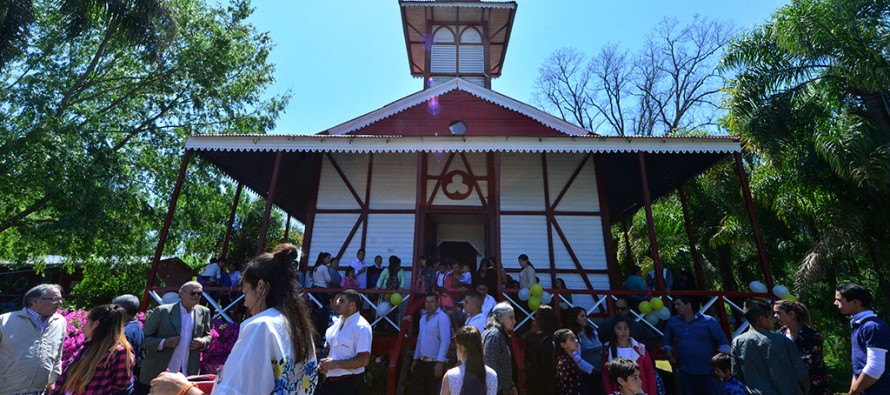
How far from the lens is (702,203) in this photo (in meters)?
17.7

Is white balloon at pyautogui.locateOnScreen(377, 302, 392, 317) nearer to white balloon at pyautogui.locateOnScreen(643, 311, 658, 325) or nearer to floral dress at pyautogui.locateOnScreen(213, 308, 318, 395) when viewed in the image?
white balloon at pyautogui.locateOnScreen(643, 311, 658, 325)

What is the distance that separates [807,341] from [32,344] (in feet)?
24.3

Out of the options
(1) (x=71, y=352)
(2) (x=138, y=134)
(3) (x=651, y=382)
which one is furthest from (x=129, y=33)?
(3) (x=651, y=382)

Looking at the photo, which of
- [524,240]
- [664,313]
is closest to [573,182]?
[524,240]

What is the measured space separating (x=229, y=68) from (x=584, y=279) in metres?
16.6

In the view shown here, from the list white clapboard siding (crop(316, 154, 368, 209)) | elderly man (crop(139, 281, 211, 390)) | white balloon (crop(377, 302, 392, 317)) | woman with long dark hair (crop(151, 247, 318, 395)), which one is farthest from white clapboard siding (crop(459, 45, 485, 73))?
woman with long dark hair (crop(151, 247, 318, 395))

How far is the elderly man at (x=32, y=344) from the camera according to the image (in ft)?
13.3

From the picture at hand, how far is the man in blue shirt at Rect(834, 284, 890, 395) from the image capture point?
407 cm

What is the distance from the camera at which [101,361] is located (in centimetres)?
368

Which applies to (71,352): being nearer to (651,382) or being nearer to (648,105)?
(651,382)

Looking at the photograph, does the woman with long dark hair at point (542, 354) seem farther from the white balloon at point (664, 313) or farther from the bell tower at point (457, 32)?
the bell tower at point (457, 32)

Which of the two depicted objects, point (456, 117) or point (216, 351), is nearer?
point (216, 351)

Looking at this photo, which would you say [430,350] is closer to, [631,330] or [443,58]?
[631,330]

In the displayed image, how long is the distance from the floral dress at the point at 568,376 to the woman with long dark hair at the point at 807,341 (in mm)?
2232
